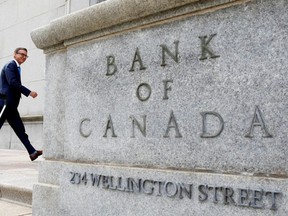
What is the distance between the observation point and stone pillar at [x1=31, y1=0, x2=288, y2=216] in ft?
7.24

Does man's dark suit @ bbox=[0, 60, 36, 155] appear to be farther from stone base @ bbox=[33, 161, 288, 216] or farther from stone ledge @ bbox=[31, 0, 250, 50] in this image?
stone base @ bbox=[33, 161, 288, 216]

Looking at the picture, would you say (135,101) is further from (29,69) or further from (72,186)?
(29,69)

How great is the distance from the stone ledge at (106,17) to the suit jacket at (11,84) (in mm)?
2595

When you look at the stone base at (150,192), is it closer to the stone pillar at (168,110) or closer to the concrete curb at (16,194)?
the stone pillar at (168,110)

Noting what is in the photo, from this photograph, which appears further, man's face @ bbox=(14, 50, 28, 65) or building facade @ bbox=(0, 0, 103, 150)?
building facade @ bbox=(0, 0, 103, 150)

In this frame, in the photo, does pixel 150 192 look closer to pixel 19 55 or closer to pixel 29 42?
pixel 19 55

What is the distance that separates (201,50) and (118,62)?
79cm

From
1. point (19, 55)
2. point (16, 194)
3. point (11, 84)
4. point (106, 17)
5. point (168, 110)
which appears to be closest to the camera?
point (168, 110)

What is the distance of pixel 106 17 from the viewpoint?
3.04 metres

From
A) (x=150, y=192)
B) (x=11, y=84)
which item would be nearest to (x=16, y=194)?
(x=150, y=192)

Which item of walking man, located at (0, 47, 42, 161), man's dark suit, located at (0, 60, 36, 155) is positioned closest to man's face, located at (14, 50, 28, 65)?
walking man, located at (0, 47, 42, 161)

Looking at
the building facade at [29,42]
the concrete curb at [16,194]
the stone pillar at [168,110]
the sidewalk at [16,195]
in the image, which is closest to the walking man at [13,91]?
the sidewalk at [16,195]

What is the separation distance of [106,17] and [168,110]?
3.25 feet

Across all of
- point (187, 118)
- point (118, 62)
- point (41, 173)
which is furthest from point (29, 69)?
point (187, 118)
